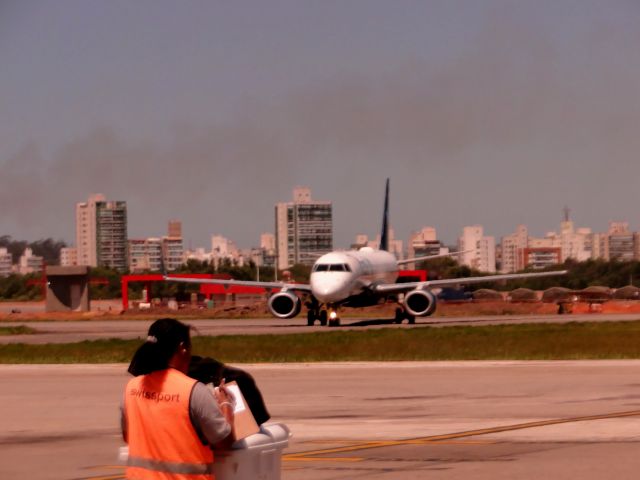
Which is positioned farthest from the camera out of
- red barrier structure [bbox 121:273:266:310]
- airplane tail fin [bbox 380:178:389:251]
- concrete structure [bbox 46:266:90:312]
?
red barrier structure [bbox 121:273:266:310]

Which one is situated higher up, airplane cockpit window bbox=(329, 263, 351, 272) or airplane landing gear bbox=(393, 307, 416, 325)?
airplane cockpit window bbox=(329, 263, 351, 272)

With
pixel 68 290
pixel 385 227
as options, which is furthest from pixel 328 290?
pixel 68 290

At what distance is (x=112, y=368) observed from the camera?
102 ft

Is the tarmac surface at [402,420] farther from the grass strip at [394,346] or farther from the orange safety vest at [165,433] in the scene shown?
the orange safety vest at [165,433]

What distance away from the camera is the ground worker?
750 centimetres

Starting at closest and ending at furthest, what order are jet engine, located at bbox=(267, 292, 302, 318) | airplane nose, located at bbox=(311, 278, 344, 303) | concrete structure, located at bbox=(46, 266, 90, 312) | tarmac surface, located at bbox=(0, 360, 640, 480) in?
tarmac surface, located at bbox=(0, 360, 640, 480) < airplane nose, located at bbox=(311, 278, 344, 303) < jet engine, located at bbox=(267, 292, 302, 318) < concrete structure, located at bbox=(46, 266, 90, 312)

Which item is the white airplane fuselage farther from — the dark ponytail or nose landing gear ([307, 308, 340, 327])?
the dark ponytail

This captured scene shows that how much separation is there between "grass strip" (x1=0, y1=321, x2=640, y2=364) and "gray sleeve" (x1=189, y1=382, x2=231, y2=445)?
82.5 ft

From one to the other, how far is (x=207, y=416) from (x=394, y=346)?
29.9 m

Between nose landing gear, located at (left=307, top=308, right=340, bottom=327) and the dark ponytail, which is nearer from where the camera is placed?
the dark ponytail

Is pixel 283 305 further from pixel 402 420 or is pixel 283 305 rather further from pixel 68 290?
pixel 402 420

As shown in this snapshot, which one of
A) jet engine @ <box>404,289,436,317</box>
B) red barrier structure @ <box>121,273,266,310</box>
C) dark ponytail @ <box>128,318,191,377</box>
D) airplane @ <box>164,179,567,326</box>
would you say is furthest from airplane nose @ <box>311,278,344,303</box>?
dark ponytail @ <box>128,318,191,377</box>

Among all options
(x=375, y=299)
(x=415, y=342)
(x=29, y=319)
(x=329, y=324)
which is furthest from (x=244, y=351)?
(x=29, y=319)

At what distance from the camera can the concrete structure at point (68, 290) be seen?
90625 mm
